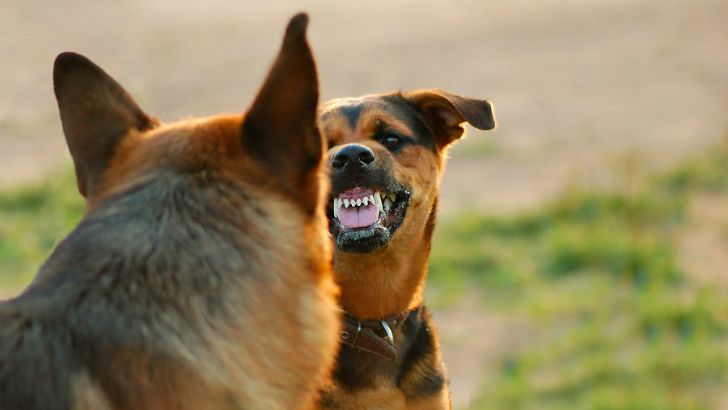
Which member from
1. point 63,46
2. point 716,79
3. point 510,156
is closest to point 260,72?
point 63,46

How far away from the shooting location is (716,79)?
22.0 m

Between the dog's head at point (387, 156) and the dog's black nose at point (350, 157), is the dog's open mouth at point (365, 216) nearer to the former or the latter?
the dog's head at point (387, 156)

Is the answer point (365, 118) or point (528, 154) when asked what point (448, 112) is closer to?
point (365, 118)

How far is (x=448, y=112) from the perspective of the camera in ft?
22.2

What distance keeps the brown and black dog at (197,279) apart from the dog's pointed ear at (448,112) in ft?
8.31

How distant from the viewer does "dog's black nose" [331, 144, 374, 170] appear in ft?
20.1

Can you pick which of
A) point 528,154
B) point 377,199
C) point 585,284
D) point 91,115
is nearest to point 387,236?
point 377,199

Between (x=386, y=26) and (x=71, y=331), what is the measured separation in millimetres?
21749

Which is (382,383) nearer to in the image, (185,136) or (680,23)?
(185,136)

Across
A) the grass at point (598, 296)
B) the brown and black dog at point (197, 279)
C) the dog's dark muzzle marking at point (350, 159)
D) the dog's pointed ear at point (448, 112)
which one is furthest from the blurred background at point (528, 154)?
the brown and black dog at point (197, 279)

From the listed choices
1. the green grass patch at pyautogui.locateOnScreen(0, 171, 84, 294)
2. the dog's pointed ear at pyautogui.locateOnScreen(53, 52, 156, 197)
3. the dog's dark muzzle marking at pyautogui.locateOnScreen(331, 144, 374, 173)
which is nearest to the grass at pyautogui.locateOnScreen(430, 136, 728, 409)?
the green grass patch at pyautogui.locateOnScreen(0, 171, 84, 294)

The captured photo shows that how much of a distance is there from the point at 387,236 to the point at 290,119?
2457mm

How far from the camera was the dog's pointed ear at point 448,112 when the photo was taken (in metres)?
6.35

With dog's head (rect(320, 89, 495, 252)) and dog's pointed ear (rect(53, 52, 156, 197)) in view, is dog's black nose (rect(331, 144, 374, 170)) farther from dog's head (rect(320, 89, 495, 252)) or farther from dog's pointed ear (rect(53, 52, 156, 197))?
dog's pointed ear (rect(53, 52, 156, 197))
